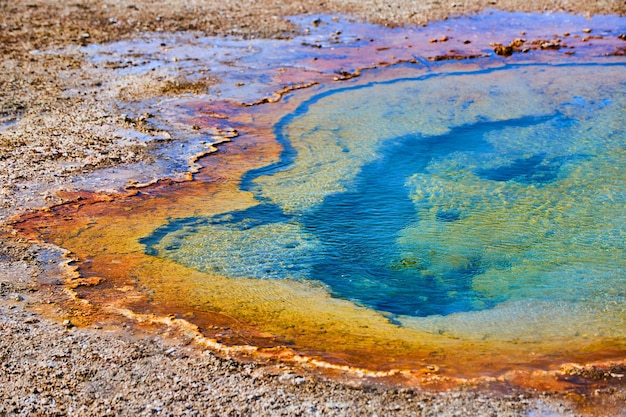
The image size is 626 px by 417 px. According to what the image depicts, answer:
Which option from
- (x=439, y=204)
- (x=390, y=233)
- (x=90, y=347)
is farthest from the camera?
(x=439, y=204)

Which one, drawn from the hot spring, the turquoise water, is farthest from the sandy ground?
the turquoise water

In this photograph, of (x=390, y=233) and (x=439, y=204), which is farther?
(x=439, y=204)

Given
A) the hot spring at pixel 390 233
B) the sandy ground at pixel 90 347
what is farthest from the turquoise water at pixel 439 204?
the sandy ground at pixel 90 347

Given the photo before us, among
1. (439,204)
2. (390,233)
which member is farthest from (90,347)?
(439,204)

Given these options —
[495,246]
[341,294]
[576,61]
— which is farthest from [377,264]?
[576,61]

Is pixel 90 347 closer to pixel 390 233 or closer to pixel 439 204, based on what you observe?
pixel 390 233

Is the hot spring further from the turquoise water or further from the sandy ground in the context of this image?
the sandy ground

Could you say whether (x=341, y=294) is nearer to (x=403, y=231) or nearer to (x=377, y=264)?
(x=377, y=264)
